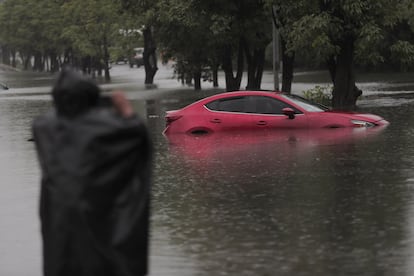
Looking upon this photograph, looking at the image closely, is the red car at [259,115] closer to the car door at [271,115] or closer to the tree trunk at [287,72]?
the car door at [271,115]

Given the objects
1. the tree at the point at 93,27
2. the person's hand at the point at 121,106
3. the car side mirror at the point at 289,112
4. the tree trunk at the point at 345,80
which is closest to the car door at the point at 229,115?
the car side mirror at the point at 289,112

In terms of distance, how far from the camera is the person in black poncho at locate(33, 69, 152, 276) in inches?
186

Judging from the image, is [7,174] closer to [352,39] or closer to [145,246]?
[145,246]

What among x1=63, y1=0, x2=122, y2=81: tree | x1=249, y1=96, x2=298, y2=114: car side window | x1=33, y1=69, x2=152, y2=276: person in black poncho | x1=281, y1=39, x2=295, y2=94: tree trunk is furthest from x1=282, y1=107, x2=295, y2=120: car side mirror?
x1=63, y1=0, x2=122, y2=81: tree

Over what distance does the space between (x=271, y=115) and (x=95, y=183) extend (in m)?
16.4

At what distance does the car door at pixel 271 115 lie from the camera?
817 inches

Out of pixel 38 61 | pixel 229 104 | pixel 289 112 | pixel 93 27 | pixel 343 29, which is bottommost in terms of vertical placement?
pixel 38 61

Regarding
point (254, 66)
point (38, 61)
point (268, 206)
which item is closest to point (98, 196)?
point (268, 206)

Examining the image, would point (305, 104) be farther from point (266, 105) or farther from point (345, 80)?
point (345, 80)

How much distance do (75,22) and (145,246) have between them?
83643 millimetres

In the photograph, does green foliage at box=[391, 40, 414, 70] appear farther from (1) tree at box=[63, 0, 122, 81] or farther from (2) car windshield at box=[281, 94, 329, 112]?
(1) tree at box=[63, 0, 122, 81]

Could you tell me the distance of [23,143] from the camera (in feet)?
73.6

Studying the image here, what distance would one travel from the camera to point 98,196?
187 inches

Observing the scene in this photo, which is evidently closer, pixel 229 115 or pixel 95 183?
pixel 95 183
